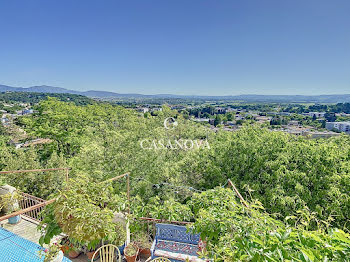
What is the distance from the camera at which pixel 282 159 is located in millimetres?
6398

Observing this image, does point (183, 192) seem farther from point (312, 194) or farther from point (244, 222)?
point (244, 222)

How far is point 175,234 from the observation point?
3.20 metres

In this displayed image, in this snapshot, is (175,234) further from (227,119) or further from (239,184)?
(227,119)

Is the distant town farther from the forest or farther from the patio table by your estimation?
the patio table

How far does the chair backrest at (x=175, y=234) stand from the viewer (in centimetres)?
317

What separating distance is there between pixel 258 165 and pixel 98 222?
578 cm

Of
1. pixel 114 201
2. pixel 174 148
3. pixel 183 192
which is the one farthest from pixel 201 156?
pixel 114 201

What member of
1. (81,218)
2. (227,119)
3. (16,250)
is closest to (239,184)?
(81,218)

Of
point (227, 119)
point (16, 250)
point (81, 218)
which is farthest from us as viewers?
point (227, 119)

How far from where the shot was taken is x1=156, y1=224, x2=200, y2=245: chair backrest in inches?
125

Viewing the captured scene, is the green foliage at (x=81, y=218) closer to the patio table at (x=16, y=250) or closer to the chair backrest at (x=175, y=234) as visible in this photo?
the patio table at (x=16, y=250)

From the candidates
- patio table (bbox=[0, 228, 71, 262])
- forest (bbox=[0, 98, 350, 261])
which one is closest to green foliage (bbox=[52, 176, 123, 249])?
forest (bbox=[0, 98, 350, 261])

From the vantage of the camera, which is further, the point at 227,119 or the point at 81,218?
the point at 227,119

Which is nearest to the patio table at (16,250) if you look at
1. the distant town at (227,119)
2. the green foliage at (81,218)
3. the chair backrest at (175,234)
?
the green foliage at (81,218)
